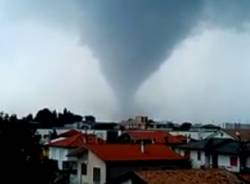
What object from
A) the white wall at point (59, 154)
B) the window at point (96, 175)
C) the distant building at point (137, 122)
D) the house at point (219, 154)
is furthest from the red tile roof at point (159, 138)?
the distant building at point (137, 122)

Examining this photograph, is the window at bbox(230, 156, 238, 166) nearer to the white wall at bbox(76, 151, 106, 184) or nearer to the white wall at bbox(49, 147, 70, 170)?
the white wall at bbox(76, 151, 106, 184)

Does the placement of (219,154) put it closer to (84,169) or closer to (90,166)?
(84,169)

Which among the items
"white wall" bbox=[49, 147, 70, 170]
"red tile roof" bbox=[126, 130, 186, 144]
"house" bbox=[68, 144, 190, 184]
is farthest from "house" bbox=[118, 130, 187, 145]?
"house" bbox=[68, 144, 190, 184]

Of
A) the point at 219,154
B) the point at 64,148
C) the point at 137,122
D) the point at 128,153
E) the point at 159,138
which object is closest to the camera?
the point at 128,153

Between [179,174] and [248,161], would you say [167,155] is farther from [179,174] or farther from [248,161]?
[179,174]

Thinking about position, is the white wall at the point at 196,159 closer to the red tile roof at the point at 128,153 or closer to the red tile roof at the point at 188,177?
the red tile roof at the point at 128,153

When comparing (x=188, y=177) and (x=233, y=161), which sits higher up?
(x=188, y=177)

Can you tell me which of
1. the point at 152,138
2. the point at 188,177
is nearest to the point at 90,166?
the point at 188,177

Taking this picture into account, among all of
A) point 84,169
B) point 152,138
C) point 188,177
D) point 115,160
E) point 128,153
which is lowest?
point 84,169
